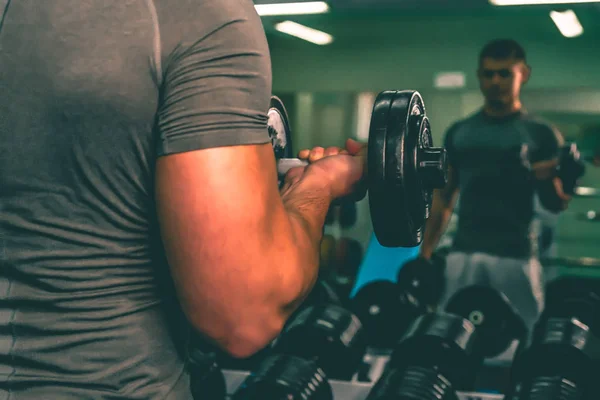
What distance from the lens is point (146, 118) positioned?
0.51 metres

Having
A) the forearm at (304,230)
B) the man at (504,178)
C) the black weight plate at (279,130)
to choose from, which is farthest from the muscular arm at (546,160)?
the forearm at (304,230)

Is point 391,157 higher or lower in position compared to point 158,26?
lower

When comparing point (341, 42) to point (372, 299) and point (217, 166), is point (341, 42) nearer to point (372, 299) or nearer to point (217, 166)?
point (372, 299)

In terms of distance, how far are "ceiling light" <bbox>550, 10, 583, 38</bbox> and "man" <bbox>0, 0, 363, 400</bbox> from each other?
3.64 metres

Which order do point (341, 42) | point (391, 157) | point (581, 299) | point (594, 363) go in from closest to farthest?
point (391, 157) → point (594, 363) → point (581, 299) → point (341, 42)

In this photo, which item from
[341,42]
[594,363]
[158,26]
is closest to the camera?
[158,26]

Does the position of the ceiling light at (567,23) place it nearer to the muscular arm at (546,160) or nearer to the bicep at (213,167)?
the muscular arm at (546,160)

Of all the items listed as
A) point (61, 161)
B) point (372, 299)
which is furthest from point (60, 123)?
point (372, 299)

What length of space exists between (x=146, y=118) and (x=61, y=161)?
0.25 feet

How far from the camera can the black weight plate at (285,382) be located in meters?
1.42

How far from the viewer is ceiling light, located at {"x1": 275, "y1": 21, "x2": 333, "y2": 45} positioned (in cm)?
418

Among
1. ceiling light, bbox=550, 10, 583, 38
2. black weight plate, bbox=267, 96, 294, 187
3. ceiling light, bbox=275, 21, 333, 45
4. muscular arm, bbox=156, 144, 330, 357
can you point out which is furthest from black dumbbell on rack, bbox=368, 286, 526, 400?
ceiling light, bbox=275, 21, 333, 45

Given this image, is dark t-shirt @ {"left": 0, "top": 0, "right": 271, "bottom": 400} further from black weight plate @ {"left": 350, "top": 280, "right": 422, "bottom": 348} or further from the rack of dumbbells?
black weight plate @ {"left": 350, "top": 280, "right": 422, "bottom": 348}

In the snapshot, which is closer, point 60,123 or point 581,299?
point 60,123
